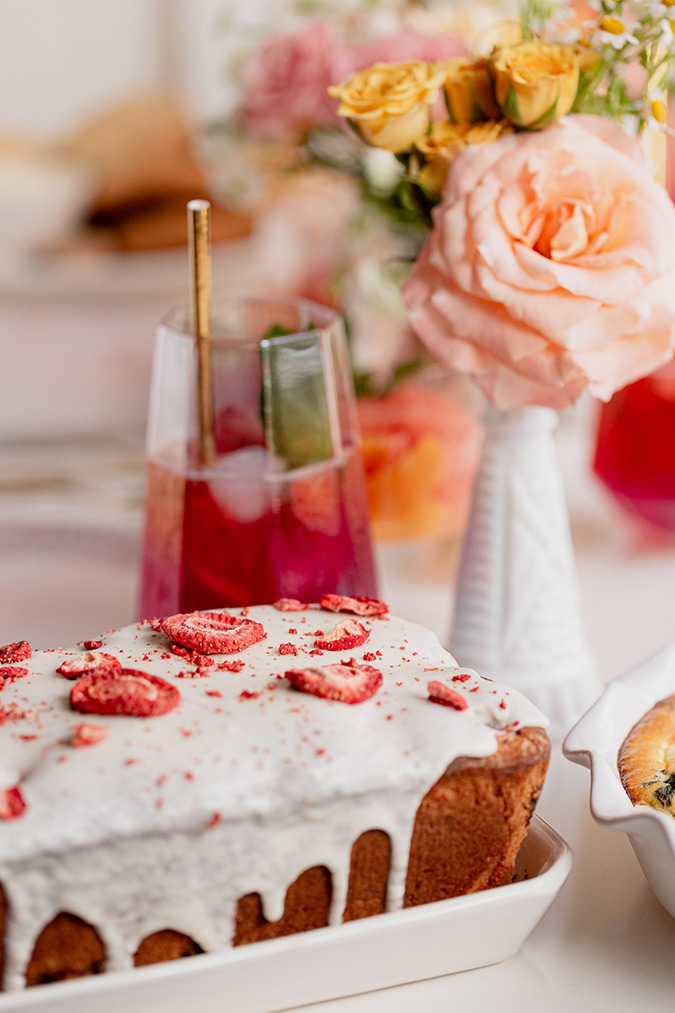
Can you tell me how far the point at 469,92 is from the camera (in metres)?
0.68

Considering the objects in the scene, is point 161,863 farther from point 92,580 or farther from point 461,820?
point 92,580

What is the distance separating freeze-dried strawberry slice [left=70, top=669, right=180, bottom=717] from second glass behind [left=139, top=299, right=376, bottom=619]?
24 centimetres

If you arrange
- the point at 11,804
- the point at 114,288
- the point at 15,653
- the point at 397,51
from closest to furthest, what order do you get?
the point at 11,804 → the point at 15,653 → the point at 397,51 → the point at 114,288

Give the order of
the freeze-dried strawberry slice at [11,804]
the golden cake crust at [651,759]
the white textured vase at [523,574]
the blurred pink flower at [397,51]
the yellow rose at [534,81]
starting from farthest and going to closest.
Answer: the blurred pink flower at [397,51] < the white textured vase at [523,574] < the yellow rose at [534,81] < the golden cake crust at [651,759] < the freeze-dried strawberry slice at [11,804]

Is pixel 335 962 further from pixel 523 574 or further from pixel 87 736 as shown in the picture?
pixel 523 574

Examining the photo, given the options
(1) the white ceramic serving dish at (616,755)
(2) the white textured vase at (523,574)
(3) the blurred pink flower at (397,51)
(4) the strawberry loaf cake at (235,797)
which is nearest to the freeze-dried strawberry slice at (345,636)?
(4) the strawberry loaf cake at (235,797)

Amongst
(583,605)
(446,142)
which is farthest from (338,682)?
(583,605)

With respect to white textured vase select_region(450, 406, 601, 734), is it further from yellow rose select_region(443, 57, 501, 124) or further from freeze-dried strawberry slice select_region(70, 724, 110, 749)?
freeze-dried strawberry slice select_region(70, 724, 110, 749)

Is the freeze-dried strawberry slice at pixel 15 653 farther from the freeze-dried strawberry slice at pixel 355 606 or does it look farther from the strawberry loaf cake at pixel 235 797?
the freeze-dried strawberry slice at pixel 355 606

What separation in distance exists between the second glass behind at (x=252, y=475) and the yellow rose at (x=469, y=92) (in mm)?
167

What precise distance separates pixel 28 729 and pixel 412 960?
0.66 ft

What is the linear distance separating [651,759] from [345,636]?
17 centimetres

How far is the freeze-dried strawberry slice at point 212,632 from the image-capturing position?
0.55m

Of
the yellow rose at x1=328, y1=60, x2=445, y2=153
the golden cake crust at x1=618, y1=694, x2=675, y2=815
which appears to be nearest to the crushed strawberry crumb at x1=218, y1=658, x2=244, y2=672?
the golden cake crust at x1=618, y1=694, x2=675, y2=815
